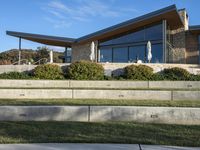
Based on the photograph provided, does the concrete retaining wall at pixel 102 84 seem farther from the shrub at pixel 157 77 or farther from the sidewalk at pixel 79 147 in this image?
the sidewalk at pixel 79 147

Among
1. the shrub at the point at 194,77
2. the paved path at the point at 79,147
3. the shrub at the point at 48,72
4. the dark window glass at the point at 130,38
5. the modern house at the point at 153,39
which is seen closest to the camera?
the paved path at the point at 79,147

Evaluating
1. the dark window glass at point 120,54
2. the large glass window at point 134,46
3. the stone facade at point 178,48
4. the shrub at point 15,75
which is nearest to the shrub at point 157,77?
the large glass window at point 134,46

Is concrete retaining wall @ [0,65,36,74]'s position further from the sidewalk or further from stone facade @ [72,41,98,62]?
the sidewalk

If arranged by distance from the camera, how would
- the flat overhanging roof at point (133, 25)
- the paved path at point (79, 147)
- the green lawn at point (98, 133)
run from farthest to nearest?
the flat overhanging roof at point (133, 25) < the green lawn at point (98, 133) < the paved path at point (79, 147)

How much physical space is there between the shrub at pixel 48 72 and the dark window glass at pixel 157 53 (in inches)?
381

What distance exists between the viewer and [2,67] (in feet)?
75.8

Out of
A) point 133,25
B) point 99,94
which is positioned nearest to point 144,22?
point 133,25

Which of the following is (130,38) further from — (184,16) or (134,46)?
(184,16)

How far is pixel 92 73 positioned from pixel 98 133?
13.4 metres

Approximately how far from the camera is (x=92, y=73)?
21734 mm

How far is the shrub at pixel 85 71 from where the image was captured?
2158cm

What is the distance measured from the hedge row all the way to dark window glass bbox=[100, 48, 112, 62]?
10.2 meters

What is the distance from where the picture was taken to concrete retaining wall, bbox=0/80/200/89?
62.3ft

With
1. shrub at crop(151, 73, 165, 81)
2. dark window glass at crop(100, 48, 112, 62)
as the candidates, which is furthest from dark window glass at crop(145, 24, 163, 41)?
shrub at crop(151, 73, 165, 81)
